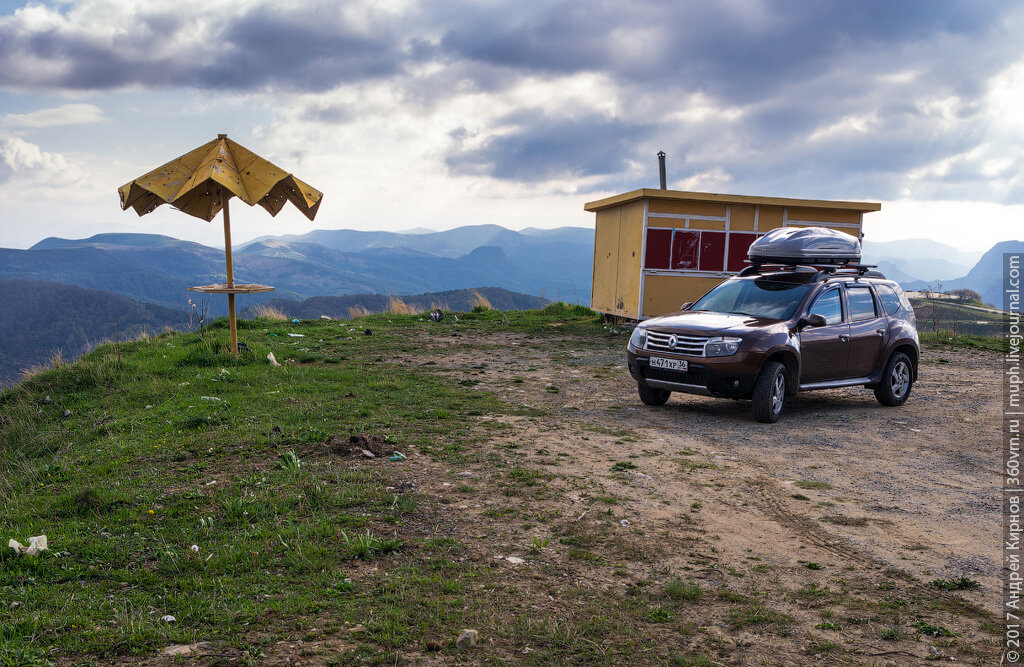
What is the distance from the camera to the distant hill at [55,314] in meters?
142

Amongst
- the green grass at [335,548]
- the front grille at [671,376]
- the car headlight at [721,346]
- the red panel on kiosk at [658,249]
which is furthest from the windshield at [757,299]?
the red panel on kiosk at [658,249]

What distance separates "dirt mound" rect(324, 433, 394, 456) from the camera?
622 centimetres

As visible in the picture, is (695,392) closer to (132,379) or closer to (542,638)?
(542,638)

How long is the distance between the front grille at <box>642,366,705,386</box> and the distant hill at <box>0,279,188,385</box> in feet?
457

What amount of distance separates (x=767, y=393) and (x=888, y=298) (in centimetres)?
289

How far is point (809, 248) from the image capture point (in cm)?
955

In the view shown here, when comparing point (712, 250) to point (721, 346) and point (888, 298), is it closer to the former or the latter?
point (888, 298)

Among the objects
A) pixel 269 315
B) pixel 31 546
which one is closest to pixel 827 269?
pixel 31 546

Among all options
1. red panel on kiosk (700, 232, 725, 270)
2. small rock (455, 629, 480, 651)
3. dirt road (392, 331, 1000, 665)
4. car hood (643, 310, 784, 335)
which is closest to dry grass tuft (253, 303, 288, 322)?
red panel on kiosk (700, 232, 725, 270)

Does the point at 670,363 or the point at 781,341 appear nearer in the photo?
the point at 781,341

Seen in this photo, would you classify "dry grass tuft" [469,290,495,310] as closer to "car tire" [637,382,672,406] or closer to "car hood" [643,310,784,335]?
"car tire" [637,382,672,406]

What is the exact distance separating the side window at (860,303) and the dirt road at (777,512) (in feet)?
4.07

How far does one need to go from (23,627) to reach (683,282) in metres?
16.5

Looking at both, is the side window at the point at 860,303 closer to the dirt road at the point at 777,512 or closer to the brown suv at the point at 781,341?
the brown suv at the point at 781,341
